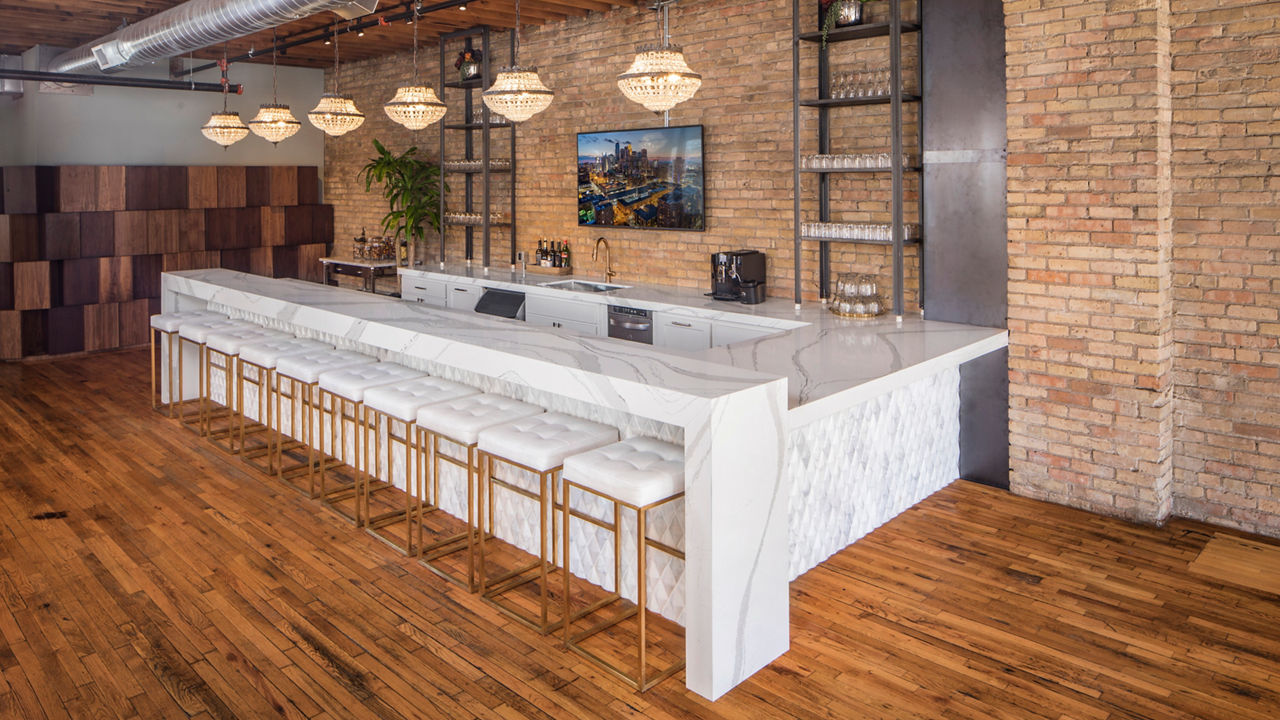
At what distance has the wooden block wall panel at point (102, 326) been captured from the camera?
Result: 9.61 meters

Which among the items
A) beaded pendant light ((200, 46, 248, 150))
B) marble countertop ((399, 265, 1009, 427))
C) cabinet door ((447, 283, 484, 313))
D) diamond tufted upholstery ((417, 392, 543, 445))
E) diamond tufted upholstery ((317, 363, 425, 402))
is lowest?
diamond tufted upholstery ((417, 392, 543, 445))

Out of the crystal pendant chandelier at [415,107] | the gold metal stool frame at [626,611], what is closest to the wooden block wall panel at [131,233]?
the crystal pendant chandelier at [415,107]

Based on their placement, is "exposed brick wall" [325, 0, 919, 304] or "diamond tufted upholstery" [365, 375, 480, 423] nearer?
"diamond tufted upholstery" [365, 375, 480, 423]

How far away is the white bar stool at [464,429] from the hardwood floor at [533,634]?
13 centimetres

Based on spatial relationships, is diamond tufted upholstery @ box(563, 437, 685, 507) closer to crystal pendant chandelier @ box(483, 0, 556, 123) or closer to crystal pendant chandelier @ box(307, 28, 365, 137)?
crystal pendant chandelier @ box(483, 0, 556, 123)

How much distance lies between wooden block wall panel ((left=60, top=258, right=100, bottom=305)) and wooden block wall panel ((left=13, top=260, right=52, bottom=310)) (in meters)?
0.16

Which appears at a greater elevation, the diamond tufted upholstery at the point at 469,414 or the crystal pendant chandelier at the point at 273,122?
the crystal pendant chandelier at the point at 273,122

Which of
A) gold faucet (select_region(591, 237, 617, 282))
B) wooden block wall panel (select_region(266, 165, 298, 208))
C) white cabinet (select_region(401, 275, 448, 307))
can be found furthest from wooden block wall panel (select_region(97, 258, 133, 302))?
gold faucet (select_region(591, 237, 617, 282))

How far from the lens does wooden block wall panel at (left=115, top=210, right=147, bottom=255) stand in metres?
9.63

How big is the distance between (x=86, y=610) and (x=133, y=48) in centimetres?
555

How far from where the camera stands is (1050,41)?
458 centimetres

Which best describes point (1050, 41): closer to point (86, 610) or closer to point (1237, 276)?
point (1237, 276)

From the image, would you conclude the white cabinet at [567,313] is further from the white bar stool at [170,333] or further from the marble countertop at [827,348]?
the white bar stool at [170,333]

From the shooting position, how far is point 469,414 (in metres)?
4.02
